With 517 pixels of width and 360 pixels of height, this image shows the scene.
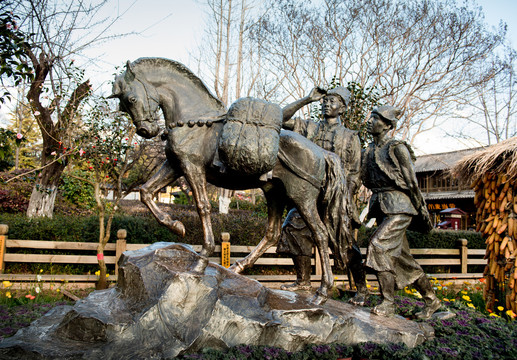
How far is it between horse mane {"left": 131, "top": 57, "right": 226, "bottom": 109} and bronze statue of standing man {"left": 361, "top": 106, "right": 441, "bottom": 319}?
5.74 ft

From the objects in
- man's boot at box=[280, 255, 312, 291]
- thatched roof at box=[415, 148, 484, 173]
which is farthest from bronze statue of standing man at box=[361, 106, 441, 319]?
thatched roof at box=[415, 148, 484, 173]

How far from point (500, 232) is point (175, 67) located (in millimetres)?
4399

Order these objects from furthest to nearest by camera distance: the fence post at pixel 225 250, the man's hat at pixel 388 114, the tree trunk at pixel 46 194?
the tree trunk at pixel 46 194, the fence post at pixel 225 250, the man's hat at pixel 388 114

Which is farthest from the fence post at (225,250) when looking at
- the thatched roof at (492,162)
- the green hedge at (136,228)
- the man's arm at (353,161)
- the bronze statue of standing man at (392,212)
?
the thatched roof at (492,162)

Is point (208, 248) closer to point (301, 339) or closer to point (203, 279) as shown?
point (203, 279)

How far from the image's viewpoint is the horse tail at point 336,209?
3984mm

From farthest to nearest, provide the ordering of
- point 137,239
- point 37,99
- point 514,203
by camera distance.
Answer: point 37,99 → point 137,239 → point 514,203

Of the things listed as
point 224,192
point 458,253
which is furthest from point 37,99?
point 458,253

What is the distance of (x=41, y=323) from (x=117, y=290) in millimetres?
623

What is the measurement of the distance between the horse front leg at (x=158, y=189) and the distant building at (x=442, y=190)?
20777 mm

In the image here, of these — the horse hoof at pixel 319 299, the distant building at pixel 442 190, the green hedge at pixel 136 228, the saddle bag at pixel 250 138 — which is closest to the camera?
the saddle bag at pixel 250 138

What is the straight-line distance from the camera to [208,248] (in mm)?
3535

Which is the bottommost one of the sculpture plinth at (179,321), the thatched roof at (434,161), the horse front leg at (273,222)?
the sculpture plinth at (179,321)

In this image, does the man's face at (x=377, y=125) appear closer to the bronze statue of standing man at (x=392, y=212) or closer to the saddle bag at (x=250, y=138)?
the bronze statue of standing man at (x=392, y=212)
